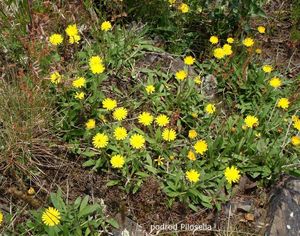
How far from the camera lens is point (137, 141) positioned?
2701 millimetres

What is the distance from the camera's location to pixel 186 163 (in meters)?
2.74

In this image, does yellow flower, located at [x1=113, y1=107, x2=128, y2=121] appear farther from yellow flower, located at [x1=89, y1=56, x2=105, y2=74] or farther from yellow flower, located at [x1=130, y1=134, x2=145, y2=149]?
yellow flower, located at [x1=89, y1=56, x2=105, y2=74]

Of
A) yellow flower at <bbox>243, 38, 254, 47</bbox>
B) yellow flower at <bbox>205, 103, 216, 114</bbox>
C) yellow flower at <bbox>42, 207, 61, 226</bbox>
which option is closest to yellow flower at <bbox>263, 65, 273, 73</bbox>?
yellow flower at <bbox>243, 38, 254, 47</bbox>

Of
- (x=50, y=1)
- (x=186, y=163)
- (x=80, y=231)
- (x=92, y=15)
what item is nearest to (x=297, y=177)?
(x=186, y=163)

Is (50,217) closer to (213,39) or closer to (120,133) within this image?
(120,133)

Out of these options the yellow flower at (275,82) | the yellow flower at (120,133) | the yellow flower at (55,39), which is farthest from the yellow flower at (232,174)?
the yellow flower at (55,39)

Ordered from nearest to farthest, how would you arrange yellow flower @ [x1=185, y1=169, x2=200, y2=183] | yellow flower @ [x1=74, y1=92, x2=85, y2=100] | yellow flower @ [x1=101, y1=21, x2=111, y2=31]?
1. yellow flower @ [x1=185, y1=169, x2=200, y2=183]
2. yellow flower @ [x1=74, y1=92, x2=85, y2=100]
3. yellow flower @ [x1=101, y1=21, x2=111, y2=31]

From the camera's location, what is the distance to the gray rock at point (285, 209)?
247 cm

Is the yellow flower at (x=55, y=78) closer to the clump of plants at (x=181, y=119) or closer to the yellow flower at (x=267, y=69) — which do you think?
the clump of plants at (x=181, y=119)

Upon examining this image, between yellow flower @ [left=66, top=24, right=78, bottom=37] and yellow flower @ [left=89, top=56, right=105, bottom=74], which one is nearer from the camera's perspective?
yellow flower @ [left=89, top=56, right=105, bottom=74]

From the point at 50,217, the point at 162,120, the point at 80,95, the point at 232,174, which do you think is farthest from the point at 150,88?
the point at 50,217

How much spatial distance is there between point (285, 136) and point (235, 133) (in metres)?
0.34

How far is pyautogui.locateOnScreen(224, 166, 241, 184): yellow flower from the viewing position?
2627 mm

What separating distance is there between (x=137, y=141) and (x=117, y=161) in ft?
0.66
